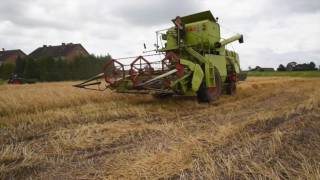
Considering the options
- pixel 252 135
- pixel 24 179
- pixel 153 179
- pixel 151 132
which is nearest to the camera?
pixel 153 179

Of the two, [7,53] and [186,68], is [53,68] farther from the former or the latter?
[7,53]

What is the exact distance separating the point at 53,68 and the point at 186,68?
32.6 metres

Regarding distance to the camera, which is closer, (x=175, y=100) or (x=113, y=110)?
(x=113, y=110)

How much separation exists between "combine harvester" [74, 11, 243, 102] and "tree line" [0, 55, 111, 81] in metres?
30.0

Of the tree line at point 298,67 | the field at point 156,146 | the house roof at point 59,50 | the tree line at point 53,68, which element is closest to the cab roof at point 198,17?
the field at point 156,146

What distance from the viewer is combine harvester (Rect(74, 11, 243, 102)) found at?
10.0 metres

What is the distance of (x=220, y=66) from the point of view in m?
12.4

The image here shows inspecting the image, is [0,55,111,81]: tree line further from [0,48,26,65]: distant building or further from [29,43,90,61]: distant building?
[0,48,26,65]: distant building

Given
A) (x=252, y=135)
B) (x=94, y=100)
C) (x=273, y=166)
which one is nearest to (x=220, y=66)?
(x=94, y=100)

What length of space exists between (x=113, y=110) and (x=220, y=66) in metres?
4.59

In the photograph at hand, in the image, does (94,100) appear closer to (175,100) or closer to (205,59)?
(175,100)

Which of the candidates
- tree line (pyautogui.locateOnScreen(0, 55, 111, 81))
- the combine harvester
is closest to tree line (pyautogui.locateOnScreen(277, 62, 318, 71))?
tree line (pyautogui.locateOnScreen(0, 55, 111, 81))

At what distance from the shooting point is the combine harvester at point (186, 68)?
10016 mm

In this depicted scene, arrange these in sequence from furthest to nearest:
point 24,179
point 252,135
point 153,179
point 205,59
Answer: point 205,59
point 252,135
point 24,179
point 153,179
